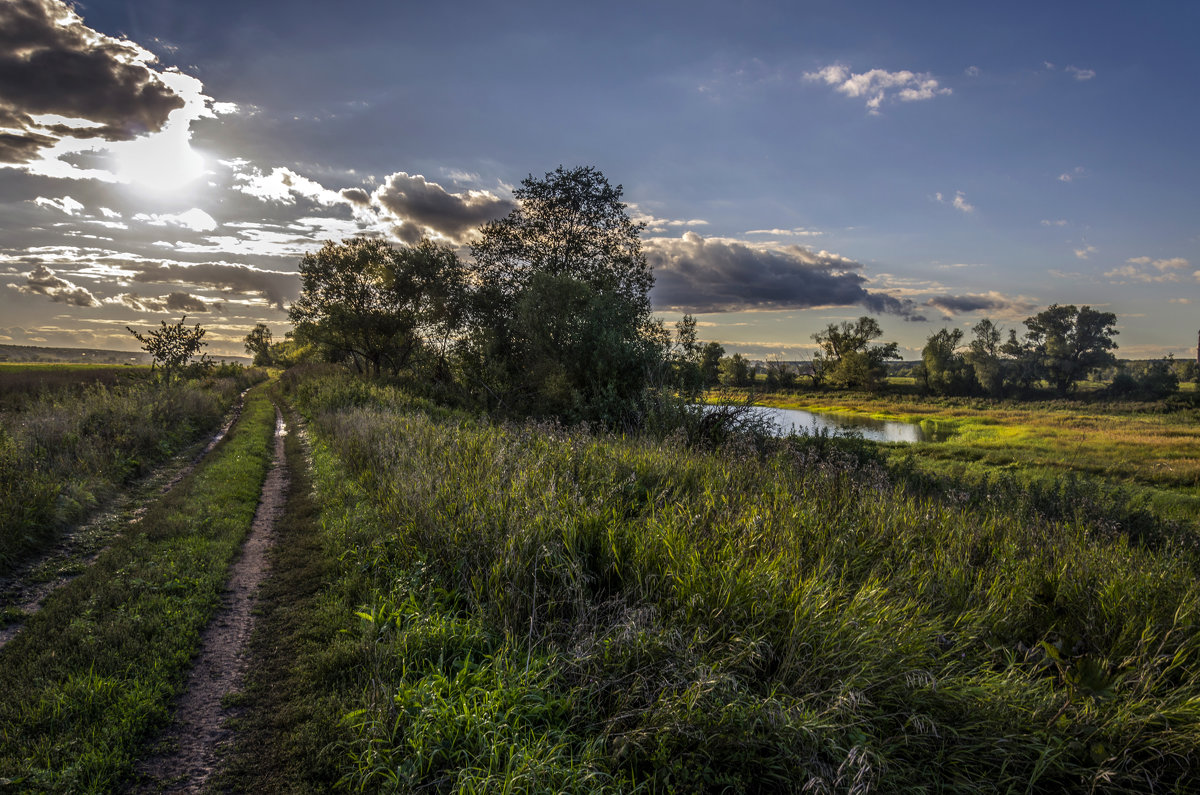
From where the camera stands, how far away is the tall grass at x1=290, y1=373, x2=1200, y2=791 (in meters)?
2.67

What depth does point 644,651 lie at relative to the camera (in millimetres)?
3203

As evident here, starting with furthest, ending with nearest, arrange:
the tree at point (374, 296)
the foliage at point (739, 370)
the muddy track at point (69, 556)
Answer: the foliage at point (739, 370)
the tree at point (374, 296)
the muddy track at point (69, 556)

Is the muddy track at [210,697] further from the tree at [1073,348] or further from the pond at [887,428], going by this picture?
the tree at [1073,348]

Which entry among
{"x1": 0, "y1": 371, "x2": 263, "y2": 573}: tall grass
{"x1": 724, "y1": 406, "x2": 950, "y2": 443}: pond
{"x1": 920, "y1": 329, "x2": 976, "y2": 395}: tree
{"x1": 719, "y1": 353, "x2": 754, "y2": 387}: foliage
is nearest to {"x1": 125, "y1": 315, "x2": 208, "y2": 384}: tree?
{"x1": 0, "y1": 371, "x2": 263, "y2": 573}: tall grass

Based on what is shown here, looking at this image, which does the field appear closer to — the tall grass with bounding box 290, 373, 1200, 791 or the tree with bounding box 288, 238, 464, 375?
the tall grass with bounding box 290, 373, 1200, 791

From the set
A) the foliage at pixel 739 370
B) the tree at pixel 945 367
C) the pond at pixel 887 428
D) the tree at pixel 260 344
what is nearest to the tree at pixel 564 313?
the pond at pixel 887 428

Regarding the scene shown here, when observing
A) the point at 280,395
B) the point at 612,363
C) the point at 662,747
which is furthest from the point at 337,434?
the point at 280,395

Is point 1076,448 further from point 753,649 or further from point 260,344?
point 260,344

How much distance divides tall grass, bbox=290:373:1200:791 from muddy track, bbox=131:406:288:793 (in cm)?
88

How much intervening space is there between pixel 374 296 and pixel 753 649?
3643cm

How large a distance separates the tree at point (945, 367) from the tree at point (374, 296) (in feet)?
241

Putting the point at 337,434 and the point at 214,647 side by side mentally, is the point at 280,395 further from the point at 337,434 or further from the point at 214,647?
the point at 214,647

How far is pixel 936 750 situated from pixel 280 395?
4594cm

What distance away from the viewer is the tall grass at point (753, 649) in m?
2.67
